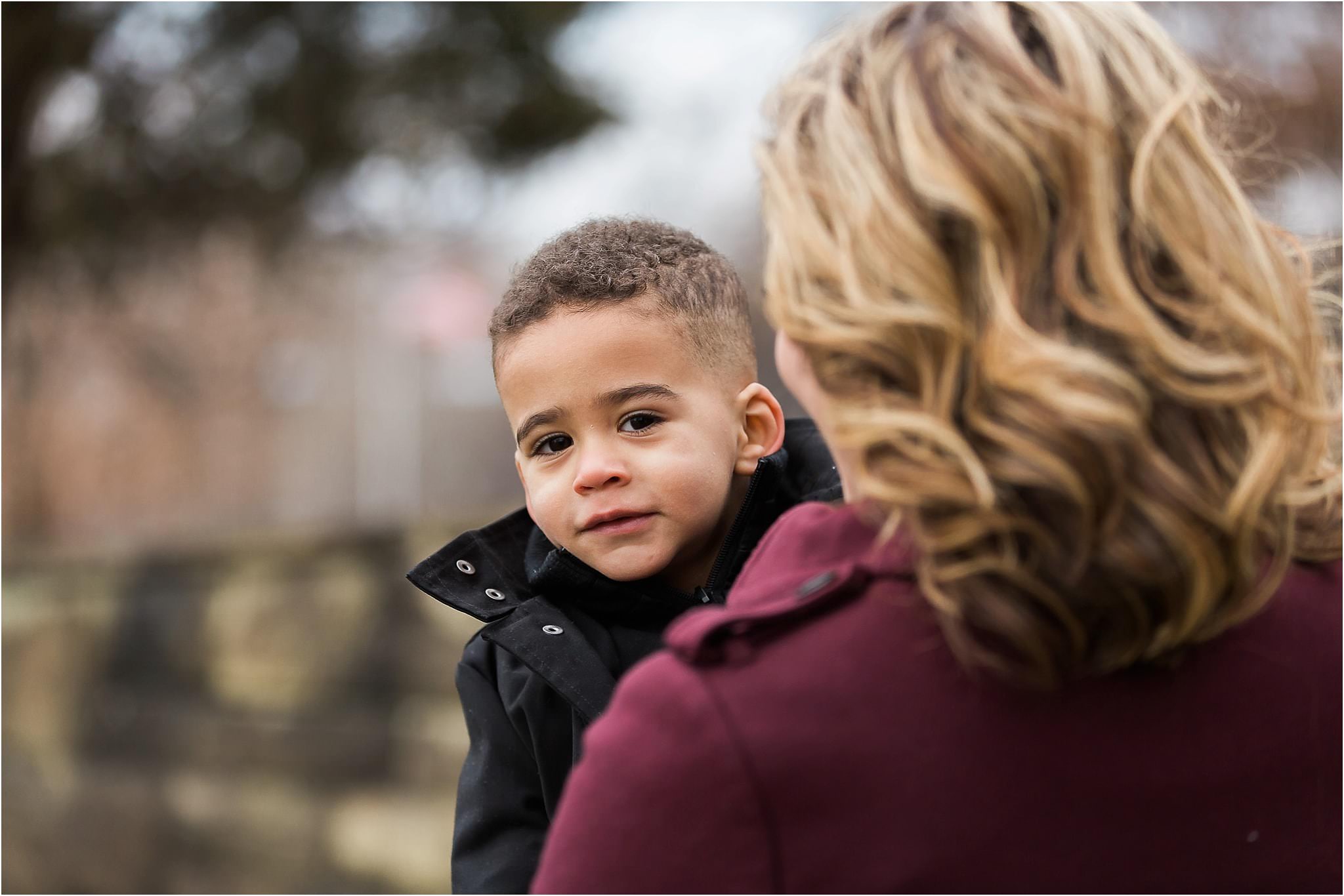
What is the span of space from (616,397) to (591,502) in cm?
12

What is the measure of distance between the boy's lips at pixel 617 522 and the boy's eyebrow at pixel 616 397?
0.39 ft

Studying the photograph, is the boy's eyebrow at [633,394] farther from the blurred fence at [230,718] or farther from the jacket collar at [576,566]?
the blurred fence at [230,718]

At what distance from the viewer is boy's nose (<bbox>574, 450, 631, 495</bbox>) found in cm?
136

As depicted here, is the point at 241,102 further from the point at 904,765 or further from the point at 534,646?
the point at 904,765

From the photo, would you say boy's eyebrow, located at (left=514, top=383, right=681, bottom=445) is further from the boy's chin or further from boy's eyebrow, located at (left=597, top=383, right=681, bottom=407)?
the boy's chin

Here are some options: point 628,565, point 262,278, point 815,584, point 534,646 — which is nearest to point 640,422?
point 628,565

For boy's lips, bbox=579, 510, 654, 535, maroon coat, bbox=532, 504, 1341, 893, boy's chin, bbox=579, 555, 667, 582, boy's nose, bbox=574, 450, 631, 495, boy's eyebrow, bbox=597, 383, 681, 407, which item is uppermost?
boy's eyebrow, bbox=597, 383, 681, 407

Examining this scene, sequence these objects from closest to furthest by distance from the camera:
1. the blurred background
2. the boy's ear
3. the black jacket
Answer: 1. the black jacket
2. the boy's ear
3. the blurred background

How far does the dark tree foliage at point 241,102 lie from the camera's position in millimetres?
6066

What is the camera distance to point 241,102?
628 centimetres

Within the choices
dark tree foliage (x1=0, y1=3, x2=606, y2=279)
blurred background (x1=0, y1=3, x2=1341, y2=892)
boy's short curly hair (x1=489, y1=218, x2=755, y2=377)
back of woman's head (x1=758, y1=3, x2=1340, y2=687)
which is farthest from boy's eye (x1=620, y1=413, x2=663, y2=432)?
dark tree foliage (x1=0, y1=3, x2=606, y2=279)

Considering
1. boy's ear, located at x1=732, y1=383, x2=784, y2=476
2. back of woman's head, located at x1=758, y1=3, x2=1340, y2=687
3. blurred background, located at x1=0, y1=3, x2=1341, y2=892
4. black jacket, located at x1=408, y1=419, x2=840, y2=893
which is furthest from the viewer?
blurred background, located at x1=0, y1=3, x2=1341, y2=892

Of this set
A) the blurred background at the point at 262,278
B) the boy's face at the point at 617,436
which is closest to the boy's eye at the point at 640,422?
the boy's face at the point at 617,436

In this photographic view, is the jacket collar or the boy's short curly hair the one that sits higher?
the boy's short curly hair
